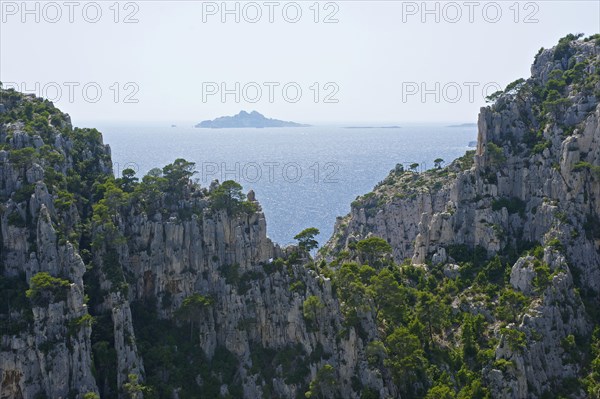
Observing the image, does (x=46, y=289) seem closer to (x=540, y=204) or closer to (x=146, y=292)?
(x=146, y=292)

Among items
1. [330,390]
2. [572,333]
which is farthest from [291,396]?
[572,333]

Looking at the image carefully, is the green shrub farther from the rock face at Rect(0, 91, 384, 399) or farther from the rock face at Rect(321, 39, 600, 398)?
the rock face at Rect(321, 39, 600, 398)

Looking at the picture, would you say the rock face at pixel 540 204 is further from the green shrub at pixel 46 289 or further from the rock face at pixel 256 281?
the green shrub at pixel 46 289

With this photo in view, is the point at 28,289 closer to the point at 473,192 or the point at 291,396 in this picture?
the point at 291,396

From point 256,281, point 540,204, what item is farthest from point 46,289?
point 540,204

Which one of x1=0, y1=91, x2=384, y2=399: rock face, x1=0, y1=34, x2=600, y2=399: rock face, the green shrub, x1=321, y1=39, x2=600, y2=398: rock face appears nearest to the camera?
x1=0, y1=91, x2=384, y2=399: rock face

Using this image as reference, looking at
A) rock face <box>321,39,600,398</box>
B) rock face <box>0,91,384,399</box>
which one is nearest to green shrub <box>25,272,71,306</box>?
rock face <box>0,91,384,399</box>

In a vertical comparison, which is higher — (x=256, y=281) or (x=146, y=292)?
(x=256, y=281)

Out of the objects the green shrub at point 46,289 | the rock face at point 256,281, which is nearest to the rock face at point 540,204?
the rock face at point 256,281
